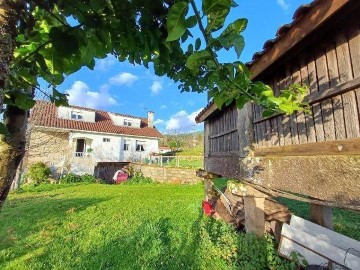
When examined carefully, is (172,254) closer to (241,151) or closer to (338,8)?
(241,151)

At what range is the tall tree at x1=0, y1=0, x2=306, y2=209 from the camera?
844mm

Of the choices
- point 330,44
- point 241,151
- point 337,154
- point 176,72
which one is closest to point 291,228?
point 241,151

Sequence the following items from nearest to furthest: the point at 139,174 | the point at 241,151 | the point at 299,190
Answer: the point at 299,190 < the point at 241,151 < the point at 139,174

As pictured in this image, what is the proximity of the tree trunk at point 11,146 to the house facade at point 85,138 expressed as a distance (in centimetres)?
1772

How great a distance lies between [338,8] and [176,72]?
1.56 m

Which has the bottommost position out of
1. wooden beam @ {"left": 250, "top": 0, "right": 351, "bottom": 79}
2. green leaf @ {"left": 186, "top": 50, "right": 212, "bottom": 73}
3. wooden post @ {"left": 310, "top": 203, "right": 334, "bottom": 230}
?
wooden post @ {"left": 310, "top": 203, "right": 334, "bottom": 230}

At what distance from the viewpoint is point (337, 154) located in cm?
260

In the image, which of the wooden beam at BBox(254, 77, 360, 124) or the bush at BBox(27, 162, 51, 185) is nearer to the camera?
the wooden beam at BBox(254, 77, 360, 124)

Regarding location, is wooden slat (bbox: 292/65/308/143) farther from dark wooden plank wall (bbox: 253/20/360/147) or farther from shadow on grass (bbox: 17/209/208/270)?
shadow on grass (bbox: 17/209/208/270)

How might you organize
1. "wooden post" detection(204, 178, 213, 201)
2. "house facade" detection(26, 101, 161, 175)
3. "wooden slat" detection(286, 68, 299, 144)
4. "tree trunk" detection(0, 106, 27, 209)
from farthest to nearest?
"house facade" detection(26, 101, 161, 175) → "wooden post" detection(204, 178, 213, 201) → "wooden slat" detection(286, 68, 299, 144) → "tree trunk" detection(0, 106, 27, 209)

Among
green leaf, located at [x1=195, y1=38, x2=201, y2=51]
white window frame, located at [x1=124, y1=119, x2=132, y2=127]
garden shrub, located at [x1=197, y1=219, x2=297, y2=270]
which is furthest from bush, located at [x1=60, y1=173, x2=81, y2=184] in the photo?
green leaf, located at [x1=195, y1=38, x2=201, y2=51]

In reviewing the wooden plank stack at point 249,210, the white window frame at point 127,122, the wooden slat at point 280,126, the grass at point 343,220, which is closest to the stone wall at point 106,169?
the white window frame at point 127,122

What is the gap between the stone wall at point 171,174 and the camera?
18656 millimetres

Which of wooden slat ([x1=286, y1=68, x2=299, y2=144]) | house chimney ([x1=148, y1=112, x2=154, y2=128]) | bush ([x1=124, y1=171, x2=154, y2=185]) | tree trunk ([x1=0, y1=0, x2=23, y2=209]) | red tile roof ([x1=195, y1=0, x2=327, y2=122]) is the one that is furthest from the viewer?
house chimney ([x1=148, y1=112, x2=154, y2=128])
